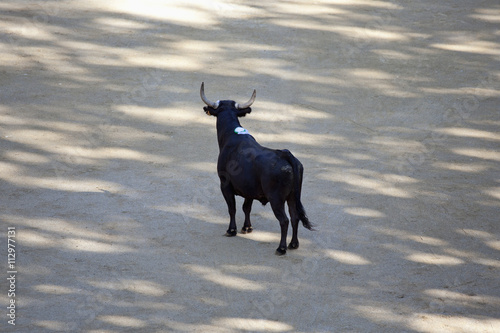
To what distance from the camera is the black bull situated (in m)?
8.58

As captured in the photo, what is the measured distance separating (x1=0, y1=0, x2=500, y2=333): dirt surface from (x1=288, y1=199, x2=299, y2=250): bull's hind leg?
8.3 inches

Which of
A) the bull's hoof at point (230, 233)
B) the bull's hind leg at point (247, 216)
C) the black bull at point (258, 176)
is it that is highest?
the black bull at point (258, 176)

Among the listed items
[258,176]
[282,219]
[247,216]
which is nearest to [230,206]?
[247,216]

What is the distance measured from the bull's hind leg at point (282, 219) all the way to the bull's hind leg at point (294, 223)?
4.5 inches

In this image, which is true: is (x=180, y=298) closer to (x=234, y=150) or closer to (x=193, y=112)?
(x=234, y=150)

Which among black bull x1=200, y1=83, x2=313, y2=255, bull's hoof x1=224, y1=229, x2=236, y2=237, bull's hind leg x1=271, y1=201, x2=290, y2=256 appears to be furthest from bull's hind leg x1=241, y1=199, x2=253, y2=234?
bull's hind leg x1=271, y1=201, x2=290, y2=256

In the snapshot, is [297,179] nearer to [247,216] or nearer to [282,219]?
[282,219]

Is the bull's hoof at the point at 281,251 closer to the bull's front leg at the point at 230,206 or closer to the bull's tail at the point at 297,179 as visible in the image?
the bull's tail at the point at 297,179

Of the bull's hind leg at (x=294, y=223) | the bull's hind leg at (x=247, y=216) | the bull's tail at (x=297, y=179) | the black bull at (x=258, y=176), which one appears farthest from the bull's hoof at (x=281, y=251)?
the bull's hind leg at (x=247, y=216)

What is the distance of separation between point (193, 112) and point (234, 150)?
4002mm

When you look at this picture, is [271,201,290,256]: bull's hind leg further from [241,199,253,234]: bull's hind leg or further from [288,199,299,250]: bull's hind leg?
[241,199,253,234]: bull's hind leg

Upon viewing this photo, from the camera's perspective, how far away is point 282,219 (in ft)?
28.5

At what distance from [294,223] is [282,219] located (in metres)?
0.22

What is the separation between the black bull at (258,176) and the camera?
28.1 ft
